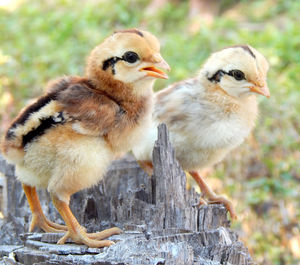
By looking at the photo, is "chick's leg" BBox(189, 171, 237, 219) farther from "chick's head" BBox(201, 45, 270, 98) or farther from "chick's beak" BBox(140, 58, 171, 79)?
"chick's beak" BBox(140, 58, 171, 79)

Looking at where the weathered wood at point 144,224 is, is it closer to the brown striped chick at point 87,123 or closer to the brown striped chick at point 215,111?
the brown striped chick at point 87,123

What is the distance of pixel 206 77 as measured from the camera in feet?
12.4

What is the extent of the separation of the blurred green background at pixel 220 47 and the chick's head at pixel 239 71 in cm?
163

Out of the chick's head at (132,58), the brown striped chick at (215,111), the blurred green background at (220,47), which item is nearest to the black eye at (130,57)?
the chick's head at (132,58)

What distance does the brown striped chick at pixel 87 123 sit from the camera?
2.76m

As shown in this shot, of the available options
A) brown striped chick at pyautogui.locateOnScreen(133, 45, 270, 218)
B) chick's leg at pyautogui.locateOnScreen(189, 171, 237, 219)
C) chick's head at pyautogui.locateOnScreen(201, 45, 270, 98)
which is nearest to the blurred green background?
chick's leg at pyautogui.locateOnScreen(189, 171, 237, 219)

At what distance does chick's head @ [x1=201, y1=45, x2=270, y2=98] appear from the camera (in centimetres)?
353

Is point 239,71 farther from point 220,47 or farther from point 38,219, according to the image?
point 220,47

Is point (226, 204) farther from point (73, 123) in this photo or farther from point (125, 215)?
point (73, 123)

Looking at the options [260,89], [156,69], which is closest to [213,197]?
[260,89]

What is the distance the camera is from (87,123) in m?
2.78

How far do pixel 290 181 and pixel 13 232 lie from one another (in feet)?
9.50

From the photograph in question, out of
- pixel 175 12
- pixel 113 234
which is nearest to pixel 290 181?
pixel 113 234

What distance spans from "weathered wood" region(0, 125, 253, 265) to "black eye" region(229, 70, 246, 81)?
2.40ft
